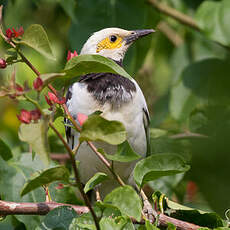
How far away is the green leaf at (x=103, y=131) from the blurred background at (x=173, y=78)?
3.17ft

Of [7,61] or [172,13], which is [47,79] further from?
[172,13]

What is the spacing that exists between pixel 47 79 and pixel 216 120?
2.06 metres

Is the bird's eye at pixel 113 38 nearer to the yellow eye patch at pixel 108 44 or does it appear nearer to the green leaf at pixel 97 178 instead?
the yellow eye patch at pixel 108 44

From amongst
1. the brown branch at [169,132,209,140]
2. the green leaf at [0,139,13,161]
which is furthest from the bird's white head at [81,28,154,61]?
the green leaf at [0,139,13,161]

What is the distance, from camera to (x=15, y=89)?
1926 millimetres

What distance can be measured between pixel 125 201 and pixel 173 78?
11.3 feet

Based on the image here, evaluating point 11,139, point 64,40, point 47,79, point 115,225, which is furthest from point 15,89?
point 64,40

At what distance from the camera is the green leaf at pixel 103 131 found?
6.48ft

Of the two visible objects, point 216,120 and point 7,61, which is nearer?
point 7,61

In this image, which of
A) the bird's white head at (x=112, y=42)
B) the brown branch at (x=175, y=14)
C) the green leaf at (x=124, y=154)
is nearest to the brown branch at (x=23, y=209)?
the green leaf at (x=124, y=154)

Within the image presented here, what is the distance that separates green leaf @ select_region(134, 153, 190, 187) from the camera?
2.48 m

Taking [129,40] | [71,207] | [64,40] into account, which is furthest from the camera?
[64,40]

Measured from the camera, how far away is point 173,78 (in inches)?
220

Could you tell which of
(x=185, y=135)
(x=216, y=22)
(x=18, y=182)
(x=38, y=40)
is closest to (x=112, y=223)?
(x=38, y=40)
